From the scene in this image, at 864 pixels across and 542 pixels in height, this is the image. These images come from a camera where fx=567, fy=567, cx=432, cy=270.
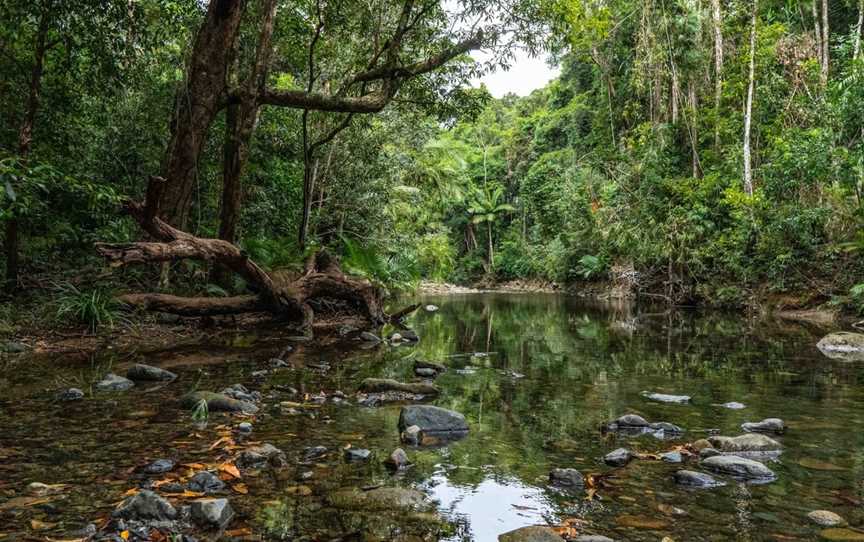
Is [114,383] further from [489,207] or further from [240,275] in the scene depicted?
[489,207]

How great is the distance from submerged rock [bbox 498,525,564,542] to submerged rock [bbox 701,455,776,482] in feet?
4.45

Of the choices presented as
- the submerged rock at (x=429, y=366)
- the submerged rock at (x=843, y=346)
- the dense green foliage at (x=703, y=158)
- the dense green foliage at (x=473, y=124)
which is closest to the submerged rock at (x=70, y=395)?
the dense green foliage at (x=473, y=124)

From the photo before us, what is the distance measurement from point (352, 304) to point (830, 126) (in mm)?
11815

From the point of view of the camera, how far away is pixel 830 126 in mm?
13281

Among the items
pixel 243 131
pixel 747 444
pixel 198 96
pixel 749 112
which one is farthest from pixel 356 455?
pixel 749 112

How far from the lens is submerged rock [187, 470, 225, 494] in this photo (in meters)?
2.58

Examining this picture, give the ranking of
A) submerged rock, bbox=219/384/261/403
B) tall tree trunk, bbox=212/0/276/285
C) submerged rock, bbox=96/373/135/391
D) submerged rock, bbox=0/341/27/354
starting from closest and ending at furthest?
submerged rock, bbox=219/384/261/403, submerged rock, bbox=96/373/135/391, submerged rock, bbox=0/341/27/354, tall tree trunk, bbox=212/0/276/285

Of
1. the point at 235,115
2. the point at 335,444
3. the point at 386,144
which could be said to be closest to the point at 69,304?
the point at 235,115

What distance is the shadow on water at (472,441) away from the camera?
242 centimetres

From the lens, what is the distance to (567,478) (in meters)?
2.94

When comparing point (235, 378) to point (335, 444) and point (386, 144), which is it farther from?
point (386, 144)

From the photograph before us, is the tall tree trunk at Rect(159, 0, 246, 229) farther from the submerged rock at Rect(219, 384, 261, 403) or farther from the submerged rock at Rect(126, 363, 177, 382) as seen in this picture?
the submerged rock at Rect(219, 384, 261, 403)

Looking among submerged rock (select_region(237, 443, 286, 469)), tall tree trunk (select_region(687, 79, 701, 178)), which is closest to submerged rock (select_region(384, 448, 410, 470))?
submerged rock (select_region(237, 443, 286, 469))

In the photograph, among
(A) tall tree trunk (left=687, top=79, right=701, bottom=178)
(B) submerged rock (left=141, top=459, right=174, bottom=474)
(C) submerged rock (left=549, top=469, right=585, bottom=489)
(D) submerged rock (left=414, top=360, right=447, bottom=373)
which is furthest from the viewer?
(A) tall tree trunk (left=687, top=79, right=701, bottom=178)
